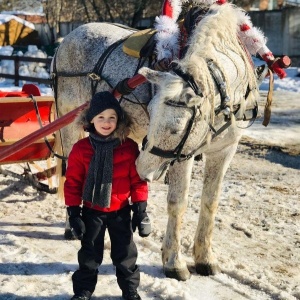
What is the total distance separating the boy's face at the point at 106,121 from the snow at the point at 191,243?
1.12 m

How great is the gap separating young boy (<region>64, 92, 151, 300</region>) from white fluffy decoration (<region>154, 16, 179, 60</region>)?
0.55 meters

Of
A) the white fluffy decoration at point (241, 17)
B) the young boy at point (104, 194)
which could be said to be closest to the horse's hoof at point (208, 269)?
the young boy at point (104, 194)

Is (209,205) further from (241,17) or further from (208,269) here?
(241,17)

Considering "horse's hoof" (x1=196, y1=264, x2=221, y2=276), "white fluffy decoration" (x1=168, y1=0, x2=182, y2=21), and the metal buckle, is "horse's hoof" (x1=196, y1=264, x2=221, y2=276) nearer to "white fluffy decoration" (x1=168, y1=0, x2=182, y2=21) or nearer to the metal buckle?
the metal buckle

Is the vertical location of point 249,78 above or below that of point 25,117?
above

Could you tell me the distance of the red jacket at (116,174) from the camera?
294cm

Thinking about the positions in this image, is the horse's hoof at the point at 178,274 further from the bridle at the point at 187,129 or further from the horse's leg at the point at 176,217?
the bridle at the point at 187,129

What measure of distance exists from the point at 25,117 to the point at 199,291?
112 inches

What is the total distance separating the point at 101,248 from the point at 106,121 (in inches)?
31.8

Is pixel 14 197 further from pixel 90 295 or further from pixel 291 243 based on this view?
pixel 291 243

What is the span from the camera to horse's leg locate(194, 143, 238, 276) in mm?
3596

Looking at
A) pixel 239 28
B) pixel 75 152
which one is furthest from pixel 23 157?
pixel 239 28

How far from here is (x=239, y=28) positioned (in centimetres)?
340

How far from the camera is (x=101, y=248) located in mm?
3064
